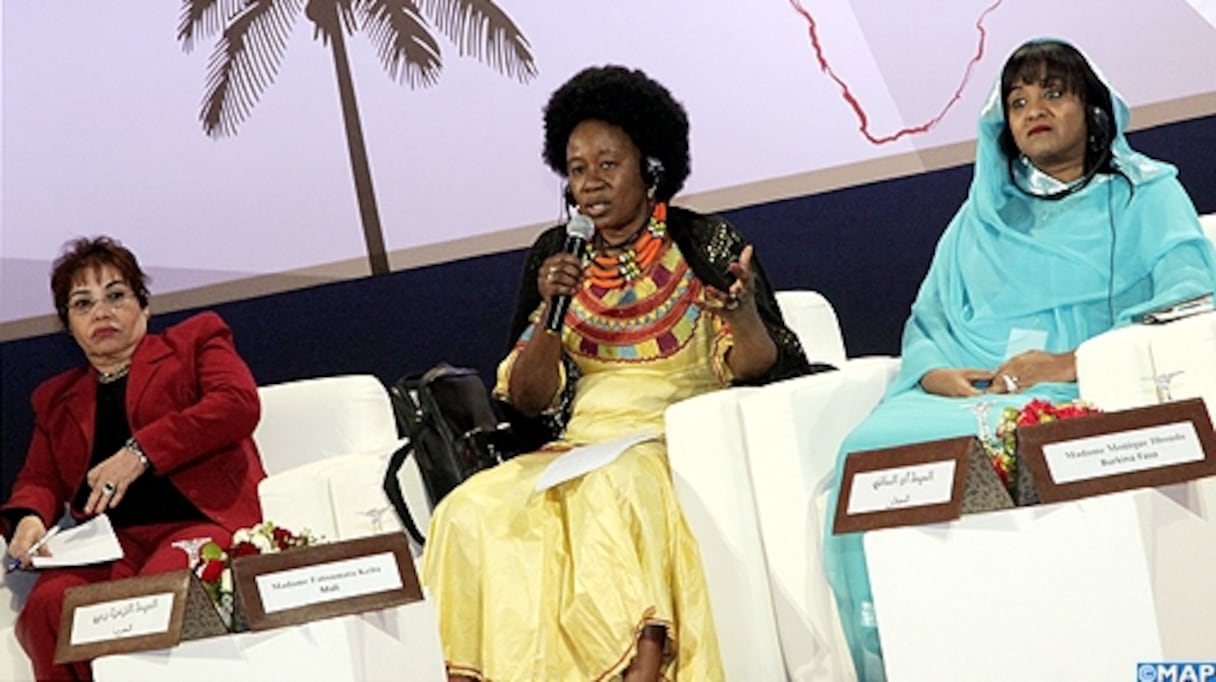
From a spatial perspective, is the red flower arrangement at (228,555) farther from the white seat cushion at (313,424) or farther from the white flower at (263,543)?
the white seat cushion at (313,424)

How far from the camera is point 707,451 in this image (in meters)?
3.44

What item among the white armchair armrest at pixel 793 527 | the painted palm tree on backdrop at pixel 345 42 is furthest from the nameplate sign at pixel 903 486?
the painted palm tree on backdrop at pixel 345 42

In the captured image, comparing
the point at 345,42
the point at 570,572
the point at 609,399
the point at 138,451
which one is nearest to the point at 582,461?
the point at 570,572

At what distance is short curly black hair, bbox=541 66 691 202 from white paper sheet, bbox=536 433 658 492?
2.31 feet

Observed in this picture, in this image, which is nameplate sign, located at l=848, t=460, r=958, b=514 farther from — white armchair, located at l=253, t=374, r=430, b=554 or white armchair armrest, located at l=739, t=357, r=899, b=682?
white armchair, located at l=253, t=374, r=430, b=554

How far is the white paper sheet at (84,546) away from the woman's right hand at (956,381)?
1.79 m

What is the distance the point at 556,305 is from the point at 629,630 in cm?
66

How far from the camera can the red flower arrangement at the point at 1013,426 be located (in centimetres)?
256

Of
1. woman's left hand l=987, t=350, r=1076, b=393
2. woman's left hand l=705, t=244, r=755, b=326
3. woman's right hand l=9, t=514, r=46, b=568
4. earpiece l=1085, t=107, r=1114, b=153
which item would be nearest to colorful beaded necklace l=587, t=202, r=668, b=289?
woman's left hand l=705, t=244, r=755, b=326

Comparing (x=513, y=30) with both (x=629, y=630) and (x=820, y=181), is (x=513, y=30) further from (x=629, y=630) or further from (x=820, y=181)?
(x=629, y=630)

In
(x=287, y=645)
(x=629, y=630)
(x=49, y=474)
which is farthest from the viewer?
(x=49, y=474)

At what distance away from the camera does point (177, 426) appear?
13.2 feet

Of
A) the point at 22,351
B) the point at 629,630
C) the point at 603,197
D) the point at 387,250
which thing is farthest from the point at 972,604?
the point at 22,351

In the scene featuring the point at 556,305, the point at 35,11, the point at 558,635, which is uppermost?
the point at 35,11
